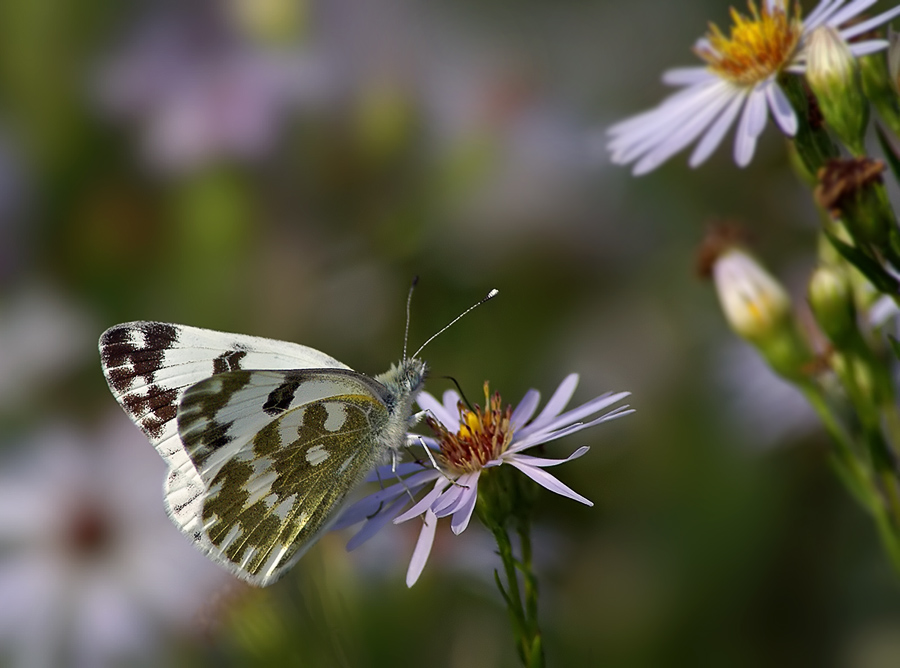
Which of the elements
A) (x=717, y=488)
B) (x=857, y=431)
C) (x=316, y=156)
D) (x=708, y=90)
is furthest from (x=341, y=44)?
(x=857, y=431)

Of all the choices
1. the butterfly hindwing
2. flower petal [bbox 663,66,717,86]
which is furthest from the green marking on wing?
flower petal [bbox 663,66,717,86]

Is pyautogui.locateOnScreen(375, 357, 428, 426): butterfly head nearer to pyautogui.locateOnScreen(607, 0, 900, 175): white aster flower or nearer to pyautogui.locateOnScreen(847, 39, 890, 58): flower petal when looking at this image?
pyautogui.locateOnScreen(607, 0, 900, 175): white aster flower

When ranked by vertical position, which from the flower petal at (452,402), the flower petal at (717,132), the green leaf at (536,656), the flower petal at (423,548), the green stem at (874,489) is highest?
the flower petal at (717,132)

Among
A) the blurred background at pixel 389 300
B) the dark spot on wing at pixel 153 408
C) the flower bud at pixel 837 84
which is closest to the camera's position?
the flower bud at pixel 837 84

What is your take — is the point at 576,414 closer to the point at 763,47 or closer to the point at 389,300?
the point at 763,47

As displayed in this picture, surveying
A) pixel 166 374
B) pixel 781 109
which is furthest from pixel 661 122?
pixel 166 374

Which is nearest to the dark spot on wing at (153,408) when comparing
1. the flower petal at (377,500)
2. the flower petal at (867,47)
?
the flower petal at (377,500)

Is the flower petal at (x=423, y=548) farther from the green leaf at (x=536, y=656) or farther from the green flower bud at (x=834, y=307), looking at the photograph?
the green flower bud at (x=834, y=307)
